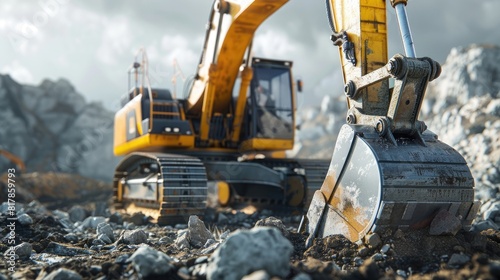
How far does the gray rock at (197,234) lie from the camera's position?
4.50m

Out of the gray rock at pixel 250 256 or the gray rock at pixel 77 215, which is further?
the gray rock at pixel 77 215

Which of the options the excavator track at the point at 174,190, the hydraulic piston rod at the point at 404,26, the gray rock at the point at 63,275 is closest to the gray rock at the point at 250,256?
the gray rock at the point at 63,275

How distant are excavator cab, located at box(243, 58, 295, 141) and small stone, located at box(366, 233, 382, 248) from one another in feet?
16.9

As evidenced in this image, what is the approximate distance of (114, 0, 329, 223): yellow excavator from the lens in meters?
7.67

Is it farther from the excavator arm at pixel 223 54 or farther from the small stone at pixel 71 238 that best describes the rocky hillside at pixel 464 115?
the small stone at pixel 71 238

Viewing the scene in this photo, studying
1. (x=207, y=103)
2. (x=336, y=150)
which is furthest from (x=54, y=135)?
(x=336, y=150)

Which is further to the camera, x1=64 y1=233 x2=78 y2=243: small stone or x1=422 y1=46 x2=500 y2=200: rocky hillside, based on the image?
x1=422 y1=46 x2=500 y2=200: rocky hillside

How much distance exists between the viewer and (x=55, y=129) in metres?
37.8

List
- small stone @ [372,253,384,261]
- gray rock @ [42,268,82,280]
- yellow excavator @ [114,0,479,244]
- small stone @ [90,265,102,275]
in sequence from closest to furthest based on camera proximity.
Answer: gray rock @ [42,268,82,280]
small stone @ [90,265,102,275]
small stone @ [372,253,384,261]
yellow excavator @ [114,0,479,244]

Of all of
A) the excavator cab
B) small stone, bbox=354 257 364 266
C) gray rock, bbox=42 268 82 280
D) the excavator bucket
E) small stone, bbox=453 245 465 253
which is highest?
the excavator cab

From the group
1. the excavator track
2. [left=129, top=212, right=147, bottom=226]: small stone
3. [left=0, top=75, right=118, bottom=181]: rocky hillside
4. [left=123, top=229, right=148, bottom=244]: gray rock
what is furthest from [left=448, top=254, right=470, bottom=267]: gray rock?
[left=0, top=75, right=118, bottom=181]: rocky hillside

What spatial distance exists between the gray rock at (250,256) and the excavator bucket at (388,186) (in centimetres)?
121

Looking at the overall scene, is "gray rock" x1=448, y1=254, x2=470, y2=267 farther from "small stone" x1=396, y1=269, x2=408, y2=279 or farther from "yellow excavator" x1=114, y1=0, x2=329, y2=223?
"yellow excavator" x1=114, y1=0, x2=329, y2=223

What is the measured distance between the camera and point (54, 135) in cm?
3734
